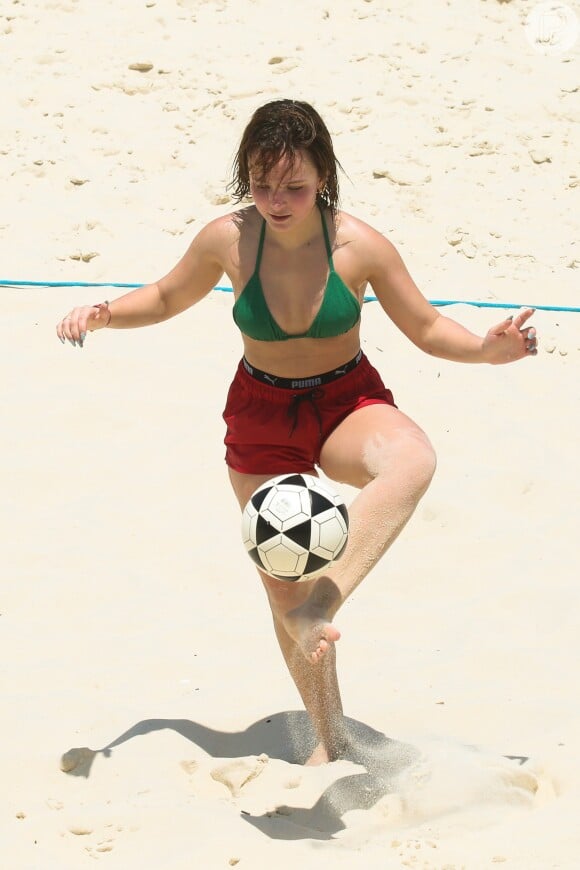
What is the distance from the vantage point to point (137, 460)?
20.8ft

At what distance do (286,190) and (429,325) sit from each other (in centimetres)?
63

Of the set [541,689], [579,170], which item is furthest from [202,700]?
[579,170]

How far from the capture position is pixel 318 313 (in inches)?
153

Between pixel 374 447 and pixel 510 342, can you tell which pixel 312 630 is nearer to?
pixel 374 447

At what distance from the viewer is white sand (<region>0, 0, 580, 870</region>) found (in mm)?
3838

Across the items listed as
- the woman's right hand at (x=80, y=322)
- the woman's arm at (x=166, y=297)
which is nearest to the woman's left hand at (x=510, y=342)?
the woman's arm at (x=166, y=297)

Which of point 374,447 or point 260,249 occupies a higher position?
point 260,249

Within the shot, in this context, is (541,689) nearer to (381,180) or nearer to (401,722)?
(401,722)

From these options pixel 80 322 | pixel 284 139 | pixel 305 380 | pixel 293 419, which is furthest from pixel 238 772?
pixel 284 139

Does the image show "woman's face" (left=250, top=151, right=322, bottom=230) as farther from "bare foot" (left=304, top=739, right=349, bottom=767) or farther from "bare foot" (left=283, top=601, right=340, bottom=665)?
"bare foot" (left=304, top=739, right=349, bottom=767)

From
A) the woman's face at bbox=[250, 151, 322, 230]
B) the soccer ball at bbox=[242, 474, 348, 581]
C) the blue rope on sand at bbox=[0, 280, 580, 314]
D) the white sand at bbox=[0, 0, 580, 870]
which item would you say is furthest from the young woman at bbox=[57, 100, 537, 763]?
the blue rope on sand at bbox=[0, 280, 580, 314]

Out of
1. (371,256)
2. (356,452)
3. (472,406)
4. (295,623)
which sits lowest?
(472,406)

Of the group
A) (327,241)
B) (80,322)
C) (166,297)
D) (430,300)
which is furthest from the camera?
(430,300)

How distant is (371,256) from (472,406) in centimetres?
307
